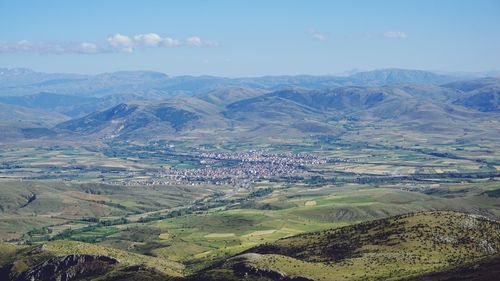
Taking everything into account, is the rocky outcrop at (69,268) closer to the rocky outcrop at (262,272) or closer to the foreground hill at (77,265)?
the foreground hill at (77,265)

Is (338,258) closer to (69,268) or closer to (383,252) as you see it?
(383,252)

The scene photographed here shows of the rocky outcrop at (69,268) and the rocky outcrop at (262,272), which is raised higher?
the rocky outcrop at (262,272)

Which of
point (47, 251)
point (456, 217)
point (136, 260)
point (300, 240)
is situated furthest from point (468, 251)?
point (47, 251)

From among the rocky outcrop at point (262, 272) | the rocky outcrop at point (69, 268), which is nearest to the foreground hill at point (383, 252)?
the rocky outcrop at point (262, 272)

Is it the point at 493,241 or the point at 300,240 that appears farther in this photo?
the point at 300,240

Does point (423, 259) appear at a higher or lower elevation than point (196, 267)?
higher

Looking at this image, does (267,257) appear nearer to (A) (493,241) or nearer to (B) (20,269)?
(A) (493,241)
